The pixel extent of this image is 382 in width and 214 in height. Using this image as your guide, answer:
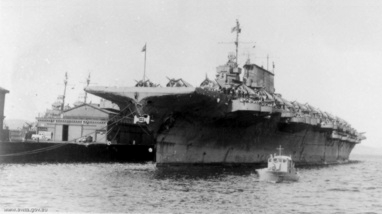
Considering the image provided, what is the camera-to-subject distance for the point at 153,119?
72.8ft

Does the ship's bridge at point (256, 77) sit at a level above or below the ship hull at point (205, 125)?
above

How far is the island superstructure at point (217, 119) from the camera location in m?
20.6

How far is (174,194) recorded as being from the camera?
14305 millimetres

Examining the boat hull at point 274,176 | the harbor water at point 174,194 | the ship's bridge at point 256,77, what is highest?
the ship's bridge at point 256,77

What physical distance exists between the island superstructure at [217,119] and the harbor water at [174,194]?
333 centimetres

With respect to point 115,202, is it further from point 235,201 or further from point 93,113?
point 93,113

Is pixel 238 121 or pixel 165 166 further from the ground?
pixel 238 121

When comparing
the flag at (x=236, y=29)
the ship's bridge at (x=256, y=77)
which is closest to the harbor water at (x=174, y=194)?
the flag at (x=236, y=29)

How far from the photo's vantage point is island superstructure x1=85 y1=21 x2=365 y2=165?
67.5ft

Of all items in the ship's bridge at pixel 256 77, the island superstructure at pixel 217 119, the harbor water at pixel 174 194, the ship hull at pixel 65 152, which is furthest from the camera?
the ship's bridge at pixel 256 77

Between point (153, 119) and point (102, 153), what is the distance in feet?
30.6

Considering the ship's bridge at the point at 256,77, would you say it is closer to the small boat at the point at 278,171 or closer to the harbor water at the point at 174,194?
the small boat at the point at 278,171

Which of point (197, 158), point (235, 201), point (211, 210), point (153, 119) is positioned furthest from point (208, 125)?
point (211, 210)

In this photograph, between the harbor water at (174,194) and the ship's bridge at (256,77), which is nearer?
the harbor water at (174,194)
